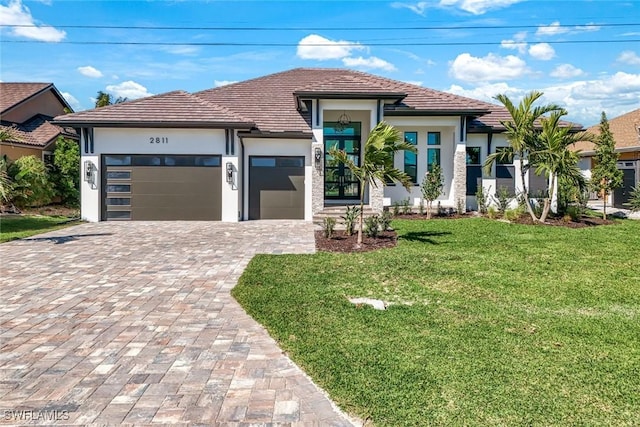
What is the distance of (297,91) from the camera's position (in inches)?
569

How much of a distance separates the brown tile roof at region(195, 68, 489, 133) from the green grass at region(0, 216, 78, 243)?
763 cm

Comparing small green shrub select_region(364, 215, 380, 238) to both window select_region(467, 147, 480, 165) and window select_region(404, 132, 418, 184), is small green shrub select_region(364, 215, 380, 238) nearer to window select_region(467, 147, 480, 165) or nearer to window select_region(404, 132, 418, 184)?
window select_region(404, 132, 418, 184)

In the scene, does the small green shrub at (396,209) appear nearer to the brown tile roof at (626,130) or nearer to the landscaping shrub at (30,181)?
the brown tile roof at (626,130)

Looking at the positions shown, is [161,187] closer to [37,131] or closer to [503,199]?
[37,131]

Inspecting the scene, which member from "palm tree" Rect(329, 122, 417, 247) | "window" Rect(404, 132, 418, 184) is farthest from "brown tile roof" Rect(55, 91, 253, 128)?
"window" Rect(404, 132, 418, 184)

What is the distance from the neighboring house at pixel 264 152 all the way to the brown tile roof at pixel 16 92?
8.06 meters

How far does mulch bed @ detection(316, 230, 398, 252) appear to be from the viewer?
1002 cm

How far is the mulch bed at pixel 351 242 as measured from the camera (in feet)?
32.9

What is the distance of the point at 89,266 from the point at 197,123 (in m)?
8.03

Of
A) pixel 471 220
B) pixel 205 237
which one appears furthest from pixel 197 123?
pixel 471 220

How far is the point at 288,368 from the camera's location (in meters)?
3.98

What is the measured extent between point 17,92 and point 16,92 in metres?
0.06

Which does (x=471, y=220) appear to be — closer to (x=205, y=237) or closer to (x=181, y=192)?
(x=205, y=237)

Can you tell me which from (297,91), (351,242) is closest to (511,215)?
(351,242)
